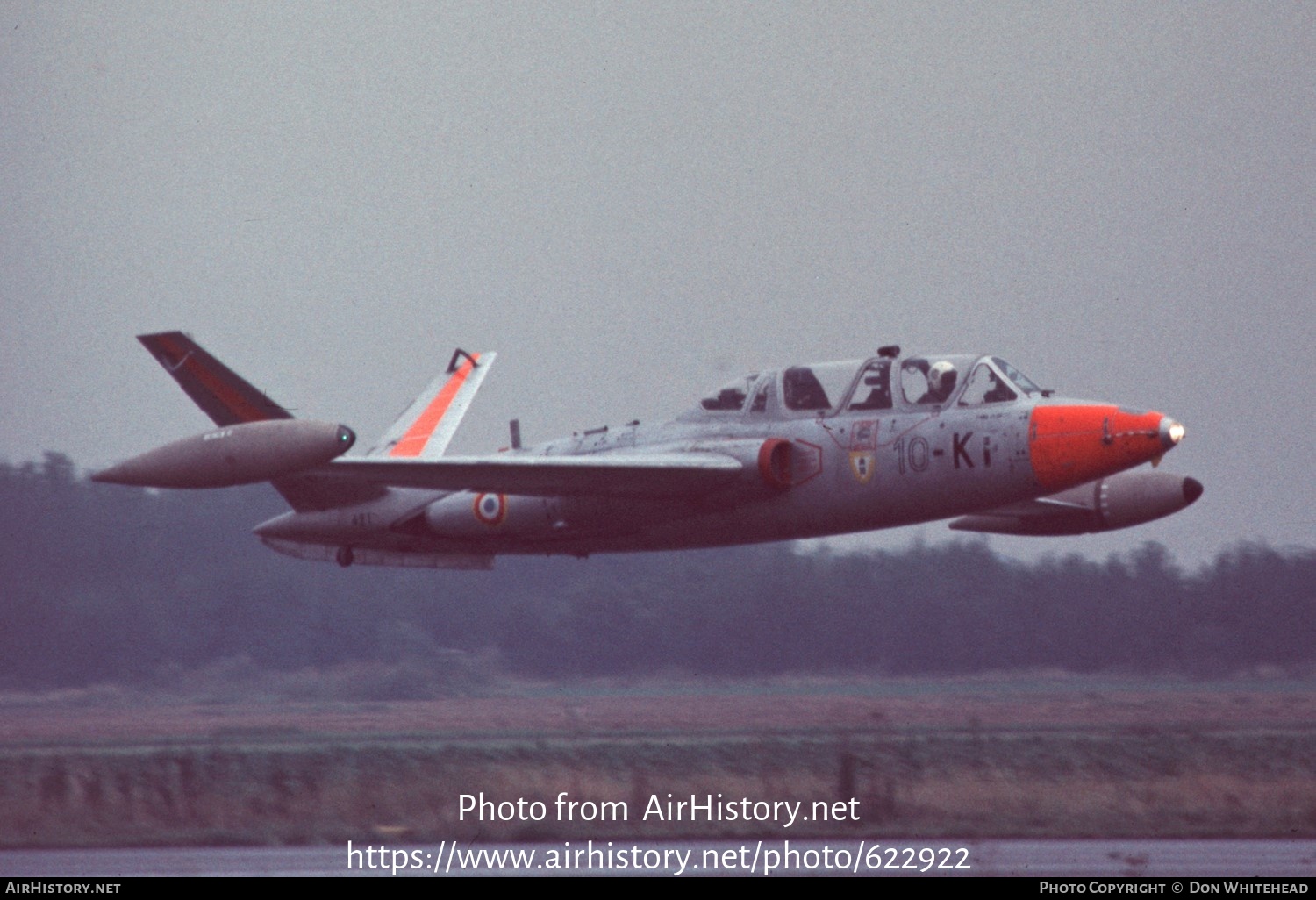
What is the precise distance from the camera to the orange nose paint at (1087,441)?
65.4ft

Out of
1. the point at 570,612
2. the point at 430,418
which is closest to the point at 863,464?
the point at 430,418

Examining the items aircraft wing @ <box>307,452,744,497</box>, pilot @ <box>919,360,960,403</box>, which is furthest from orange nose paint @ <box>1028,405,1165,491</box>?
aircraft wing @ <box>307,452,744,497</box>

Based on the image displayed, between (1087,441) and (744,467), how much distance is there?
4.17 m

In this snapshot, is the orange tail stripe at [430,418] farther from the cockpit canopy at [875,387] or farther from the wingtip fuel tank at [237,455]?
the wingtip fuel tank at [237,455]

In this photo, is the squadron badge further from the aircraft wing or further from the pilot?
the aircraft wing

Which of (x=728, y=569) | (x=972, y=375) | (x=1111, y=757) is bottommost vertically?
(x=1111, y=757)

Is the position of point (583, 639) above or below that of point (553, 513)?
below

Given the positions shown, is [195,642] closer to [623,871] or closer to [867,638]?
[867,638]

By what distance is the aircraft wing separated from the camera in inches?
850

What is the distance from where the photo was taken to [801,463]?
21797 millimetres

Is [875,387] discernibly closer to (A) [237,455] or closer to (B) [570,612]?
(A) [237,455]

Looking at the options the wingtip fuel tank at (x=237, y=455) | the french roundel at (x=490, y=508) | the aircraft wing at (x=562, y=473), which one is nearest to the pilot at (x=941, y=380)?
the aircraft wing at (x=562, y=473)
